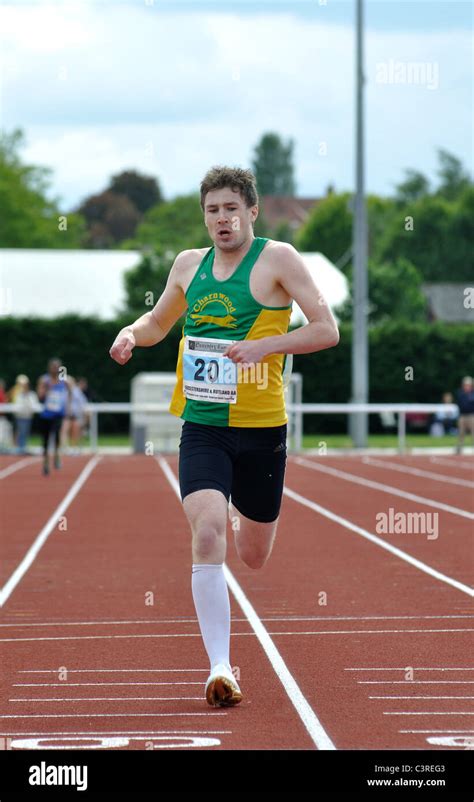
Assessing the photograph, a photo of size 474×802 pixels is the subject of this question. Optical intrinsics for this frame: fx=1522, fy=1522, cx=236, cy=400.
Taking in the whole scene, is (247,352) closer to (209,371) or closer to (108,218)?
(209,371)

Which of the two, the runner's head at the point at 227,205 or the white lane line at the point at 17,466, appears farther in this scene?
the white lane line at the point at 17,466

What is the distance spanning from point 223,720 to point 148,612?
342 cm

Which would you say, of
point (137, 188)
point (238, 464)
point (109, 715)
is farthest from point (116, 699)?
point (137, 188)

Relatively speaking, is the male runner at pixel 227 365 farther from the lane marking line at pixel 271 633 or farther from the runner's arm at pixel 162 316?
the lane marking line at pixel 271 633

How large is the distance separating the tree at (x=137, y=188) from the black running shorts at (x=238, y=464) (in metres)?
112

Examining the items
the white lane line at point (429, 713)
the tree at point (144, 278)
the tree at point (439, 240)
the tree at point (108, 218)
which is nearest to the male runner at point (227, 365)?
the white lane line at point (429, 713)

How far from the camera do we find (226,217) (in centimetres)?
662

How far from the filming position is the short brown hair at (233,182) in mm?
6633

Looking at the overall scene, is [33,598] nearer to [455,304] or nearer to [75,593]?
[75,593]

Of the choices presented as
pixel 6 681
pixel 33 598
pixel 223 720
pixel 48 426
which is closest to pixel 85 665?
pixel 6 681

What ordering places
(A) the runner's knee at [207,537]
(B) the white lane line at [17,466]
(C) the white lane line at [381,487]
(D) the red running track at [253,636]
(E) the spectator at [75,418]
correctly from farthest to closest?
(E) the spectator at [75,418] < (B) the white lane line at [17,466] < (C) the white lane line at [381,487] < (A) the runner's knee at [207,537] < (D) the red running track at [253,636]

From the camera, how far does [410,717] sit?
629cm

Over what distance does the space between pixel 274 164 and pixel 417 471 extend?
438 ft
